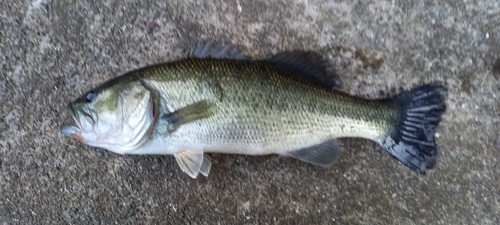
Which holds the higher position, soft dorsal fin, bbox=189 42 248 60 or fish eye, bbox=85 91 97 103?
soft dorsal fin, bbox=189 42 248 60

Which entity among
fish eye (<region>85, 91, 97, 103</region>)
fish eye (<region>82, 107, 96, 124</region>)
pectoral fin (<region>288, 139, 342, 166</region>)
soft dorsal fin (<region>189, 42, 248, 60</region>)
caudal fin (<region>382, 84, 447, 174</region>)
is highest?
soft dorsal fin (<region>189, 42, 248, 60</region>)

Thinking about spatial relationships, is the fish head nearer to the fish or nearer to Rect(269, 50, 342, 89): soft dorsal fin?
the fish

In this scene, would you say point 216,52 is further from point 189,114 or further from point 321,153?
point 321,153

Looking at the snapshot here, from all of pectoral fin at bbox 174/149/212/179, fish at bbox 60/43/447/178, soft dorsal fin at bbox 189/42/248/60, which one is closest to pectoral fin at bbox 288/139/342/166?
fish at bbox 60/43/447/178

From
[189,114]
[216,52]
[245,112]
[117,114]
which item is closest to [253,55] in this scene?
[216,52]

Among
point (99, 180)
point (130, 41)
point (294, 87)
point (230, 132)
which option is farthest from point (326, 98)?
point (99, 180)

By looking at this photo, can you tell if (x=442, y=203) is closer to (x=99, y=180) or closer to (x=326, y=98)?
(x=326, y=98)
